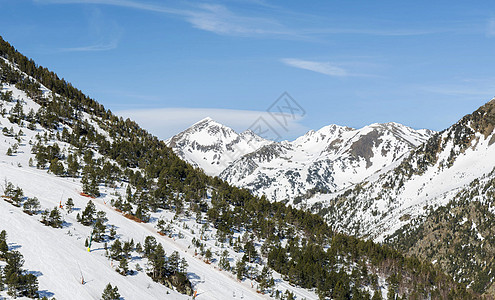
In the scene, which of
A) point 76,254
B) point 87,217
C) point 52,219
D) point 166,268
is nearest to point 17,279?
point 76,254

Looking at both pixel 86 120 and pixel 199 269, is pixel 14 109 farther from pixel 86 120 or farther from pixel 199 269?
pixel 199 269

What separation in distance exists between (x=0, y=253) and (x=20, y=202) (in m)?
25.0

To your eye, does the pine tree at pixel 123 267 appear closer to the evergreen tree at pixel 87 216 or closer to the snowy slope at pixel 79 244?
the snowy slope at pixel 79 244

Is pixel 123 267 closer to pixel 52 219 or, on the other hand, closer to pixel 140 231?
pixel 52 219

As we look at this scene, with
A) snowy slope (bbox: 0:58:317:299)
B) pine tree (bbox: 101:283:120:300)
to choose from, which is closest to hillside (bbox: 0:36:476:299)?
snowy slope (bbox: 0:58:317:299)

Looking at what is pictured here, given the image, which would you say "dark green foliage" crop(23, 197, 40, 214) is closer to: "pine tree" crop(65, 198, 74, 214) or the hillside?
the hillside

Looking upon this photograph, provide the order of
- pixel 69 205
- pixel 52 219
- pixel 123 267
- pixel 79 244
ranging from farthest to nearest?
1. pixel 69 205
2. pixel 52 219
3. pixel 79 244
4. pixel 123 267

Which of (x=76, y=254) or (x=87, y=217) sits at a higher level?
(x=87, y=217)

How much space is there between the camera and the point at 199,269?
83000 millimetres

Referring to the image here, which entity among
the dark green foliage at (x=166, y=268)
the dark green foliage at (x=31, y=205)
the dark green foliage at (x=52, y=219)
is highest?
the dark green foliage at (x=31, y=205)

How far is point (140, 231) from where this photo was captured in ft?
292

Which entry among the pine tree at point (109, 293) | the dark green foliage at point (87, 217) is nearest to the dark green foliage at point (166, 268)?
the dark green foliage at point (87, 217)

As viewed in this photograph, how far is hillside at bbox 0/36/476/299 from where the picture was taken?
65000mm

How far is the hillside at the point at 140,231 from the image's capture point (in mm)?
65000
